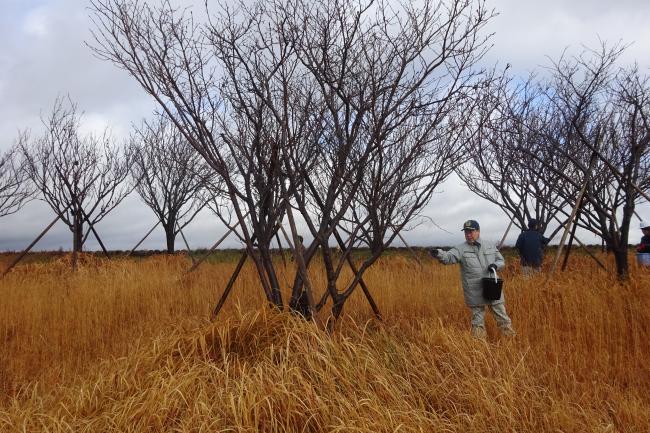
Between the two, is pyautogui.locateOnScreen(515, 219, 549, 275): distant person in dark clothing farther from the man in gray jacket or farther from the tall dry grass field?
the man in gray jacket

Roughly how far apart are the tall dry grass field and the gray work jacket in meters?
0.50

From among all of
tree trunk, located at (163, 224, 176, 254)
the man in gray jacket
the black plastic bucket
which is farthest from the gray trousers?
tree trunk, located at (163, 224, 176, 254)

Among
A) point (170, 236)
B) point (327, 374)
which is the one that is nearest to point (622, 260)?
point (327, 374)

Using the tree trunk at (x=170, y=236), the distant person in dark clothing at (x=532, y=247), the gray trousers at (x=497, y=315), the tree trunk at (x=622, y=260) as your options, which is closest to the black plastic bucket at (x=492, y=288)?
the gray trousers at (x=497, y=315)

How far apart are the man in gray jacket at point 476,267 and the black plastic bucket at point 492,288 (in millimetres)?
96

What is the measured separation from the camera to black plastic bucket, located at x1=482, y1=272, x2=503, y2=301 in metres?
6.12

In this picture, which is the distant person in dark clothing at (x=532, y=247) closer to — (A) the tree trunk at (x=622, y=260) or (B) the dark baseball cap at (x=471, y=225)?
(A) the tree trunk at (x=622, y=260)

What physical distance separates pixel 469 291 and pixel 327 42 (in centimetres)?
299

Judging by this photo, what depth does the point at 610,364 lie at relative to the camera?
18.1 ft

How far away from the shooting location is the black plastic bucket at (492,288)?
6125mm

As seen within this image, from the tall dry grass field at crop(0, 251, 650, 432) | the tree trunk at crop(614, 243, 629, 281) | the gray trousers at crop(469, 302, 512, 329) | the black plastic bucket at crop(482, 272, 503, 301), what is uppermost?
the tree trunk at crop(614, 243, 629, 281)

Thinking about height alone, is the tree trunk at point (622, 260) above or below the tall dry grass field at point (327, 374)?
above

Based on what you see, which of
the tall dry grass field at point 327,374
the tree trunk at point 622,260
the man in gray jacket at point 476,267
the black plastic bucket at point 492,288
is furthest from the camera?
the tree trunk at point 622,260

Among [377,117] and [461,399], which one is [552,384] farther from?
[377,117]
